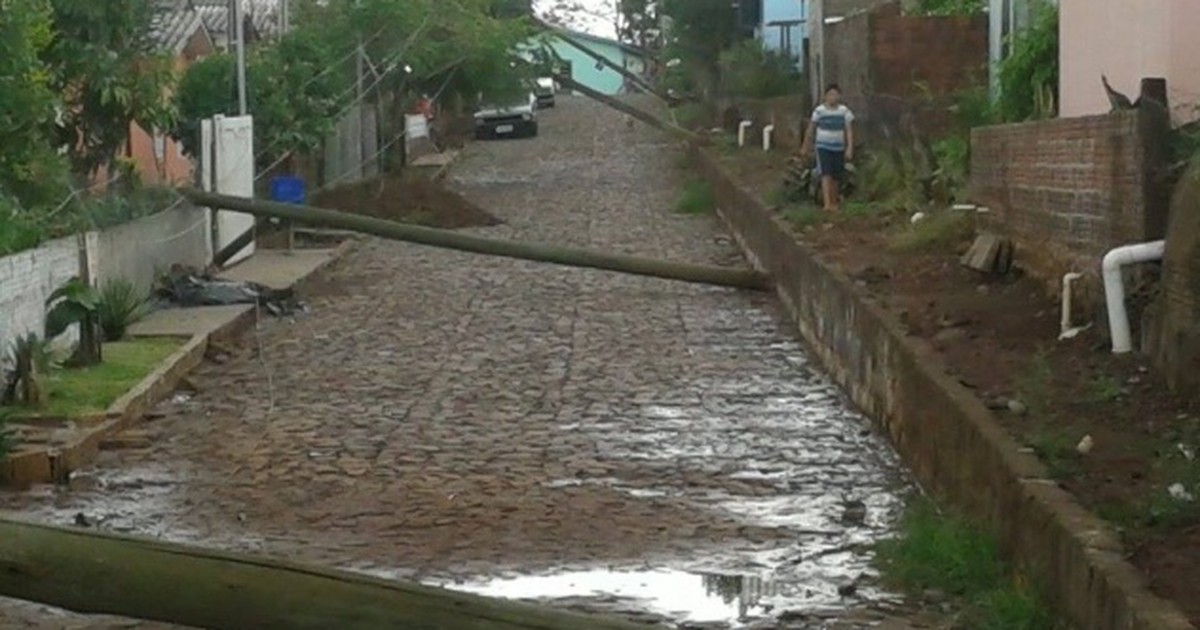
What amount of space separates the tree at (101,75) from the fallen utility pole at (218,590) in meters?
14.9

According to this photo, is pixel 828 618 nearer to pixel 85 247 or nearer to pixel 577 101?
pixel 85 247

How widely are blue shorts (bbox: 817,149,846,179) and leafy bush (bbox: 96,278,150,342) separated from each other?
9.65 metres

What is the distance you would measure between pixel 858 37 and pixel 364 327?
12057 millimetres

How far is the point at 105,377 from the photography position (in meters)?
15.3

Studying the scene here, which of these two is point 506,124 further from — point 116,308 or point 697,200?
point 116,308

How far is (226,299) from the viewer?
2098 cm

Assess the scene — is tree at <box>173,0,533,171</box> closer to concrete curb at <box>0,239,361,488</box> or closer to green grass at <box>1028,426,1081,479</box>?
concrete curb at <box>0,239,361,488</box>

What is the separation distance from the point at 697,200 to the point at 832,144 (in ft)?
32.2

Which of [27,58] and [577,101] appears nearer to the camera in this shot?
[27,58]

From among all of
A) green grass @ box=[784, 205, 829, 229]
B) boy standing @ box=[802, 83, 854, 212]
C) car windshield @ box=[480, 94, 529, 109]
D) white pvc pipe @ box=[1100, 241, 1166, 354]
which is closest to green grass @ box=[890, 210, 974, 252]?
green grass @ box=[784, 205, 829, 229]

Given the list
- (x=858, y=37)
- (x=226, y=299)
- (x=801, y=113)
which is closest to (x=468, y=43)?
(x=801, y=113)

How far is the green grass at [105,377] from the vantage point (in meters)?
14.0

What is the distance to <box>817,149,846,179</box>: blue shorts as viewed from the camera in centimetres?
2564

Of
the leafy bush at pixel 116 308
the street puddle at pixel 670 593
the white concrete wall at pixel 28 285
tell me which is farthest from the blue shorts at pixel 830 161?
the street puddle at pixel 670 593
